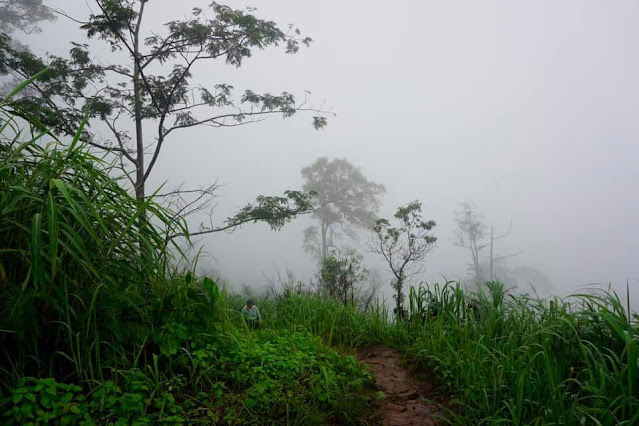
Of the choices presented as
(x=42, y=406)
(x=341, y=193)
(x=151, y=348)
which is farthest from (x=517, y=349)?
(x=341, y=193)

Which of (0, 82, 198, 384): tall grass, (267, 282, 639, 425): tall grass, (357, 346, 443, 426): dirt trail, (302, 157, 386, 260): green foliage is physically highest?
(302, 157, 386, 260): green foliage

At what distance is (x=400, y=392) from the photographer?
119 inches

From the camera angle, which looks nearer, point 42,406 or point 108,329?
point 42,406

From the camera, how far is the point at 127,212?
2.36 meters

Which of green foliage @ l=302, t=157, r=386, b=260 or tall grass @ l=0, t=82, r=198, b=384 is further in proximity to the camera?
green foliage @ l=302, t=157, r=386, b=260

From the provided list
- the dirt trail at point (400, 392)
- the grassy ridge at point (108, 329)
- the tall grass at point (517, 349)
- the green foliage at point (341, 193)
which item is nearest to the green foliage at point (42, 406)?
the grassy ridge at point (108, 329)

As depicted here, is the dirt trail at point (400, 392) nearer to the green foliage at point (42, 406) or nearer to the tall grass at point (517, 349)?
the tall grass at point (517, 349)

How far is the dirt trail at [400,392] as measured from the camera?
8.54 ft

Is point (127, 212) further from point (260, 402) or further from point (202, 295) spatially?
point (260, 402)

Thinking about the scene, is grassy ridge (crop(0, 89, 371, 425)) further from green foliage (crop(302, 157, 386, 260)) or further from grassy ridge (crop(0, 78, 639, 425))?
green foliage (crop(302, 157, 386, 260))

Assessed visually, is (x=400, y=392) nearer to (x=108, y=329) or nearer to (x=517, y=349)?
(x=517, y=349)

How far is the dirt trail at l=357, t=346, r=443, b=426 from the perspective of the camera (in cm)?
260

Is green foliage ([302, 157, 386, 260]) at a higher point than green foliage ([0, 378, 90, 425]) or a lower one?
higher

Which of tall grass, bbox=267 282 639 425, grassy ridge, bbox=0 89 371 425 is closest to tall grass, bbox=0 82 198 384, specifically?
grassy ridge, bbox=0 89 371 425
